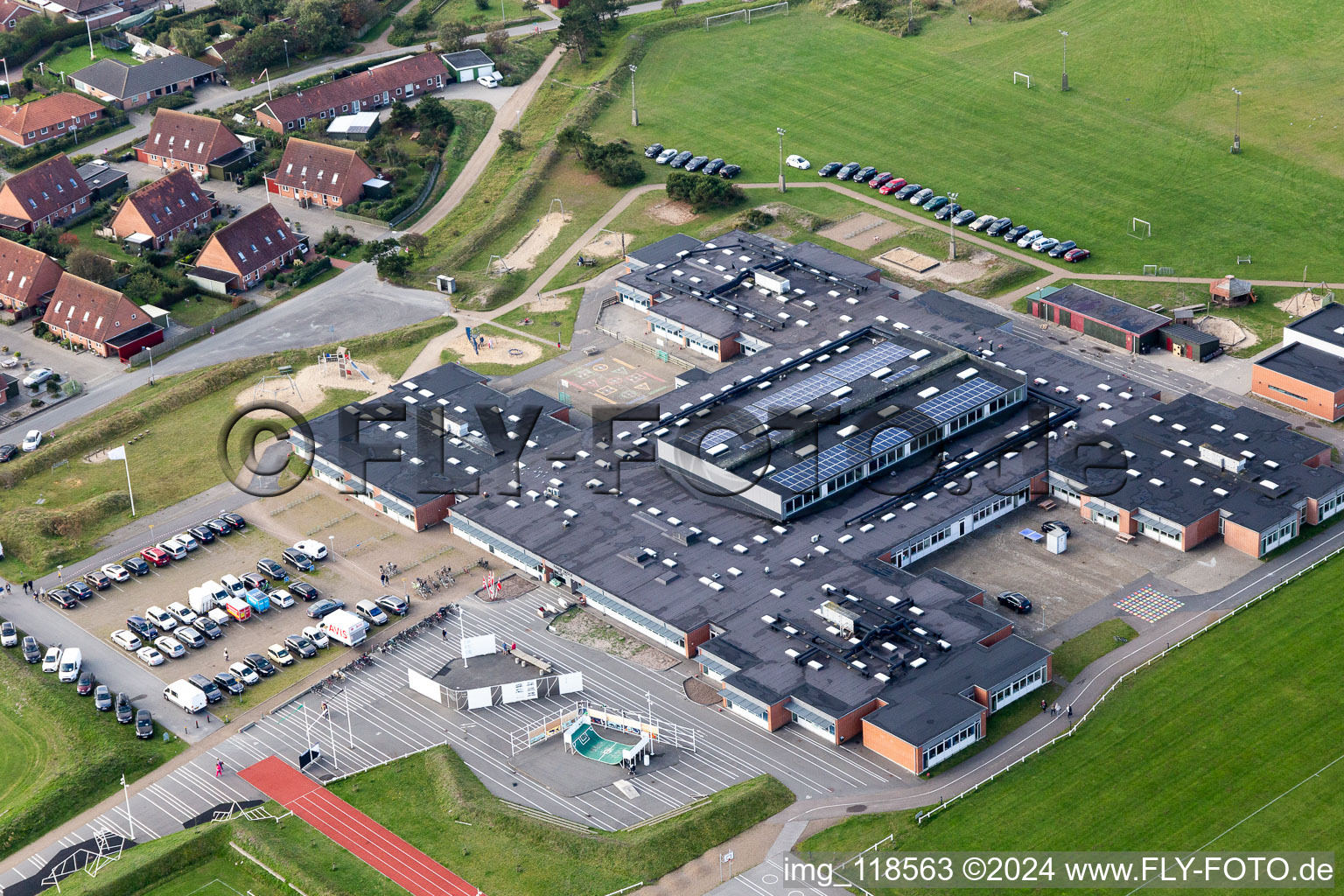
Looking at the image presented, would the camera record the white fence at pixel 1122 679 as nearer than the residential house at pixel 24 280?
Yes

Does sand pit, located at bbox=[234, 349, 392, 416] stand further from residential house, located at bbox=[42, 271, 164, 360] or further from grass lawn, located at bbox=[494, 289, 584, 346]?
grass lawn, located at bbox=[494, 289, 584, 346]

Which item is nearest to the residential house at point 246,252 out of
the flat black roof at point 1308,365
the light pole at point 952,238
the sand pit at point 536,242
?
the sand pit at point 536,242

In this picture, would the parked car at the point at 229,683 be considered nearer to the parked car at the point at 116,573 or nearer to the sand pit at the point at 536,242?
the parked car at the point at 116,573

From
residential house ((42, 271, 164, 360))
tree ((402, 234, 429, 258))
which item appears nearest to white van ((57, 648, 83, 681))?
residential house ((42, 271, 164, 360))

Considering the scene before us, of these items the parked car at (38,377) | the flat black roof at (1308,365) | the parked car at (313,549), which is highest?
the parked car at (38,377)

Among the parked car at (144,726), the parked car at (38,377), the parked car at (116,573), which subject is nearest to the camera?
the parked car at (144,726)

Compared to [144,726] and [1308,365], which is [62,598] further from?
[1308,365]
